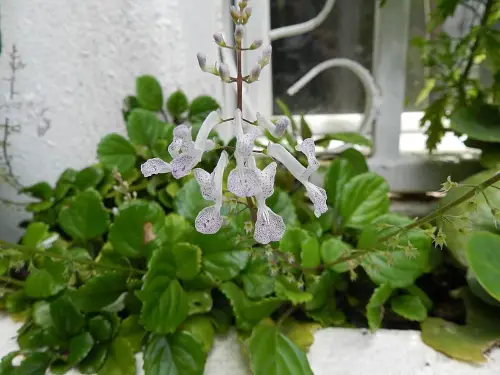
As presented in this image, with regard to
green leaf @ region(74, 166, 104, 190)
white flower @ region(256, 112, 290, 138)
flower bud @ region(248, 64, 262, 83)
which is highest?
flower bud @ region(248, 64, 262, 83)

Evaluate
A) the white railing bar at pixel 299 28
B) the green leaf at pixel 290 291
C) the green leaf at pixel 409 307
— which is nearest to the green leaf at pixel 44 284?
the green leaf at pixel 290 291

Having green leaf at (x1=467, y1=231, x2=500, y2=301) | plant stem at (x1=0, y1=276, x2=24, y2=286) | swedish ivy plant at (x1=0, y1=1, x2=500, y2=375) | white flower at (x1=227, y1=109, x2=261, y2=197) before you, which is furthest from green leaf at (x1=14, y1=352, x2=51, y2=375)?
green leaf at (x1=467, y1=231, x2=500, y2=301)

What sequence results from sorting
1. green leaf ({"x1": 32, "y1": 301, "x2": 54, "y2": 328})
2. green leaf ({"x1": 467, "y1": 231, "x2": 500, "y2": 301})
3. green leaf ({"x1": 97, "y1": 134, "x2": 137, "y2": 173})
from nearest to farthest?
1. green leaf ({"x1": 467, "y1": 231, "x2": 500, "y2": 301})
2. green leaf ({"x1": 32, "y1": 301, "x2": 54, "y2": 328})
3. green leaf ({"x1": 97, "y1": 134, "x2": 137, "y2": 173})

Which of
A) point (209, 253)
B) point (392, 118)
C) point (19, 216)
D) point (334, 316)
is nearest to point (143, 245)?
point (209, 253)

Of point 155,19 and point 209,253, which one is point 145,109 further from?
point 209,253

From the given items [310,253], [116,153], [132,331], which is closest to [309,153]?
[310,253]

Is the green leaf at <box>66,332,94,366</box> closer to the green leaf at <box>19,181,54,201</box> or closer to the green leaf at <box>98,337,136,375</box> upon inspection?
the green leaf at <box>98,337,136,375</box>
